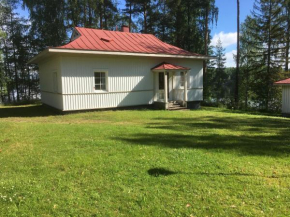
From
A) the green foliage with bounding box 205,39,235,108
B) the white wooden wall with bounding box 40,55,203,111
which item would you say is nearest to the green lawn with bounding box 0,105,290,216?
the white wooden wall with bounding box 40,55,203,111

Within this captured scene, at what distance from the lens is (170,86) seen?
15.5 meters

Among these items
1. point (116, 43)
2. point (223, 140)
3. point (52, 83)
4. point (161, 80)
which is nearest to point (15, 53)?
point (52, 83)

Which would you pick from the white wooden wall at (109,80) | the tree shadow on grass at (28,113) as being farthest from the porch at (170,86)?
the tree shadow on grass at (28,113)

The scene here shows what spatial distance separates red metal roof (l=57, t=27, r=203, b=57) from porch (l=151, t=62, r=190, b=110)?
117 cm

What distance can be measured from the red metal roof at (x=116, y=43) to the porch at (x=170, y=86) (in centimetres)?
117

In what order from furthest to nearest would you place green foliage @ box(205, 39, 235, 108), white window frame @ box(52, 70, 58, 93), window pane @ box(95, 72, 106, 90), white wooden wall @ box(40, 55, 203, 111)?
green foliage @ box(205, 39, 235, 108) < white window frame @ box(52, 70, 58, 93) < window pane @ box(95, 72, 106, 90) < white wooden wall @ box(40, 55, 203, 111)

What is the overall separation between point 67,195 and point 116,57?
10.7m

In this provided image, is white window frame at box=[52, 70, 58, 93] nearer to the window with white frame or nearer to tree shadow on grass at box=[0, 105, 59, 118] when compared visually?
tree shadow on grass at box=[0, 105, 59, 118]

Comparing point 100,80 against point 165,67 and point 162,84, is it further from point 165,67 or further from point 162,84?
point 162,84

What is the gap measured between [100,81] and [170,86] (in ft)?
16.1

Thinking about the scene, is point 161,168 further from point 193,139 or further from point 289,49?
point 289,49

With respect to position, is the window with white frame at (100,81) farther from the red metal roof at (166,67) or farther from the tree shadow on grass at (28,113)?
the red metal roof at (166,67)

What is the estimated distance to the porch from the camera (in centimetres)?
1420

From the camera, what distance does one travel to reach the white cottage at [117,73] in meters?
12.1
